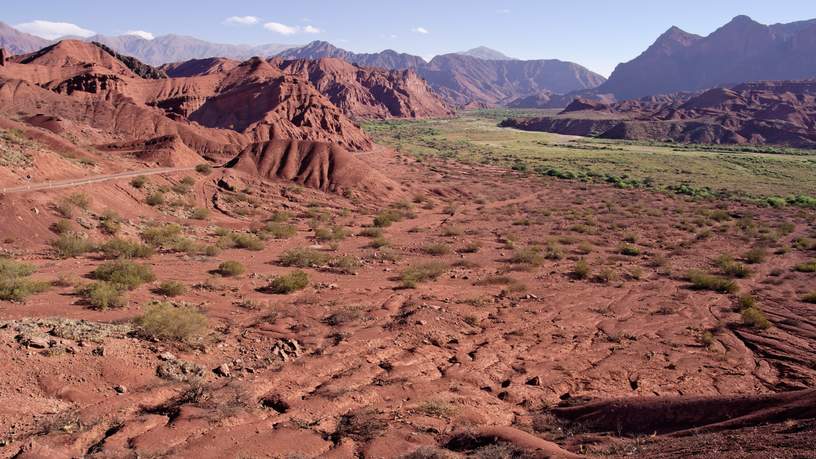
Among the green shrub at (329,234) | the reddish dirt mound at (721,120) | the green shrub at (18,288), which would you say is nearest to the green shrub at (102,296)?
the green shrub at (18,288)

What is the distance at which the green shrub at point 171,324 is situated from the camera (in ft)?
40.4

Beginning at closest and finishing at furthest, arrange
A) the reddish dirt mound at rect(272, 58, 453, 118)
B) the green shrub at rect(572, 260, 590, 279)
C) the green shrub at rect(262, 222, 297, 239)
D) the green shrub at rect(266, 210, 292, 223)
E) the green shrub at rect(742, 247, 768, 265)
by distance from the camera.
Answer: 1. the green shrub at rect(572, 260, 590, 279)
2. the green shrub at rect(742, 247, 768, 265)
3. the green shrub at rect(262, 222, 297, 239)
4. the green shrub at rect(266, 210, 292, 223)
5. the reddish dirt mound at rect(272, 58, 453, 118)

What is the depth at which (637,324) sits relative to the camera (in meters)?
17.3

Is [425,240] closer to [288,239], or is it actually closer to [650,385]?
[288,239]

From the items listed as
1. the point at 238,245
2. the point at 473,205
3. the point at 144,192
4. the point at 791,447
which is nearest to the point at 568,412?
the point at 791,447

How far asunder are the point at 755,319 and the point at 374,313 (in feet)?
41.9

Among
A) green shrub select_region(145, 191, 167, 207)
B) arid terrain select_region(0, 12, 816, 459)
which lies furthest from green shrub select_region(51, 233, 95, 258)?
green shrub select_region(145, 191, 167, 207)

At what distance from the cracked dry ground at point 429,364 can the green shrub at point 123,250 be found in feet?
3.16

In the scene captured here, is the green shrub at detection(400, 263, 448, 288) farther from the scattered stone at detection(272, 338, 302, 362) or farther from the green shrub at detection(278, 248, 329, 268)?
the scattered stone at detection(272, 338, 302, 362)

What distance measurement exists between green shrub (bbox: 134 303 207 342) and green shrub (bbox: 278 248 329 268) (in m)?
8.98

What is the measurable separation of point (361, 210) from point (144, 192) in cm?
1455

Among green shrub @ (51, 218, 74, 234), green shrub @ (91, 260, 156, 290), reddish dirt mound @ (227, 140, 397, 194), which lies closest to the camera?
green shrub @ (91, 260, 156, 290)

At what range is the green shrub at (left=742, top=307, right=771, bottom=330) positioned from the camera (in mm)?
16953

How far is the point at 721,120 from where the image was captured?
12381cm
